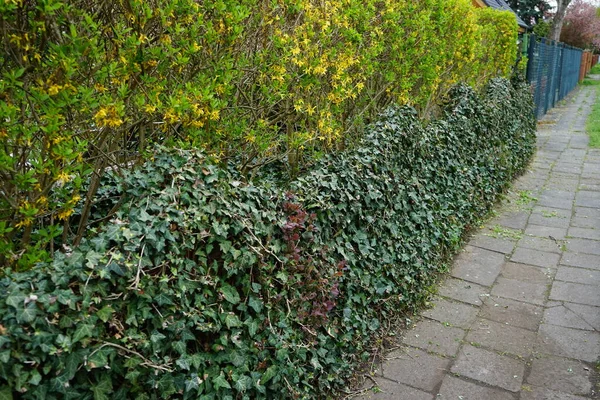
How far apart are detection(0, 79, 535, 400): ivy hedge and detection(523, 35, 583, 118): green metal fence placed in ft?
30.5

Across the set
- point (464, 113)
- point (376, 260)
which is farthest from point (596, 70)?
point (376, 260)

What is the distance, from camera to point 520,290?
5145mm

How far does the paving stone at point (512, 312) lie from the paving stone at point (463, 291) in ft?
0.33

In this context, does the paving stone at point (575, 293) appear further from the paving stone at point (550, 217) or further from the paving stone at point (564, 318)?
the paving stone at point (550, 217)

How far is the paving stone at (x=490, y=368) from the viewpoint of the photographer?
3.76 meters

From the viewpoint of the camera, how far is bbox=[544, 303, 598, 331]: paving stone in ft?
14.8

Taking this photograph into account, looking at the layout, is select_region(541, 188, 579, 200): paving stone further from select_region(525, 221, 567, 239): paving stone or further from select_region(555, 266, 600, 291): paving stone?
select_region(555, 266, 600, 291): paving stone

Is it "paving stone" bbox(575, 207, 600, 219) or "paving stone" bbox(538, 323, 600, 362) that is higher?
"paving stone" bbox(538, 323, 600, 362)

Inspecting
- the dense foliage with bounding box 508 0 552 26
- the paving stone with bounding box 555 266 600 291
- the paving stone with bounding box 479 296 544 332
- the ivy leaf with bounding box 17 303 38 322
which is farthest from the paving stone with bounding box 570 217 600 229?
the dense foliage with bounding box 508 0 552 26

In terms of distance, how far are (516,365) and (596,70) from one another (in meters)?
49.4

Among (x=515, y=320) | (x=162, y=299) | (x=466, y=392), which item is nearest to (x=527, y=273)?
(x=515, y=320)

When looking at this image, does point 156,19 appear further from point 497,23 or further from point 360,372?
point 497,23

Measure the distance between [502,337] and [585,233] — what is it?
2.86m

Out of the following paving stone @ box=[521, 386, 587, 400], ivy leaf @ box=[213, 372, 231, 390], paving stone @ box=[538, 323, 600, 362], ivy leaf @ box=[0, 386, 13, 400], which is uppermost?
ivy leaf @ box=[0, 386, 13, 400]
